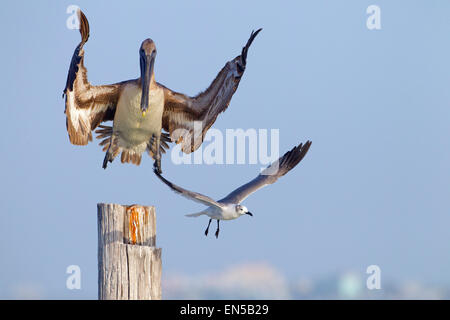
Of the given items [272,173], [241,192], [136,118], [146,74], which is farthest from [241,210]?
[146,74]

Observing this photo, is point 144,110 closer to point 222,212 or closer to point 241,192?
point 241,192

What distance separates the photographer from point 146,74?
1417 centimetres

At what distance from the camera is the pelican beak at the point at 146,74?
46.0 feet

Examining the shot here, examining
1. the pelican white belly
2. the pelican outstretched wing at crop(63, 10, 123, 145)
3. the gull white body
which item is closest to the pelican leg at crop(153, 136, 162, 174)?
the pelican white belly

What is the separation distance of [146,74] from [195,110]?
4.92ft

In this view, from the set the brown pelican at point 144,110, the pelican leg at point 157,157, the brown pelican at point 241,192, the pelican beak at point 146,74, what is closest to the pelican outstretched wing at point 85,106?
the brown pelican at point 144,110

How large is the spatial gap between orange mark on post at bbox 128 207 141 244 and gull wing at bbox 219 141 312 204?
13.3 feet

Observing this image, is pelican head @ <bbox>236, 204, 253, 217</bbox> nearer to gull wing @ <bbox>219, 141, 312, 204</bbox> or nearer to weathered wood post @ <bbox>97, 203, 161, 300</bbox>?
gull wing @ <bbox>219, 141, 312, 204</bbox>

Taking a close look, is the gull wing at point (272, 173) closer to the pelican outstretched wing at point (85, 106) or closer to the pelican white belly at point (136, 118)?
the pelican white belly at point (136, 118)

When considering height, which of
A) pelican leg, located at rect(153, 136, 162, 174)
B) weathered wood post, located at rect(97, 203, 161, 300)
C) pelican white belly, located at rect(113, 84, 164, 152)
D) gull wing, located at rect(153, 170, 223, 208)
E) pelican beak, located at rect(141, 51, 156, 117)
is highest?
pelican beak, located at rect(141, 51, 156, 117)

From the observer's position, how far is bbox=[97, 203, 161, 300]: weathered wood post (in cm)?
931
